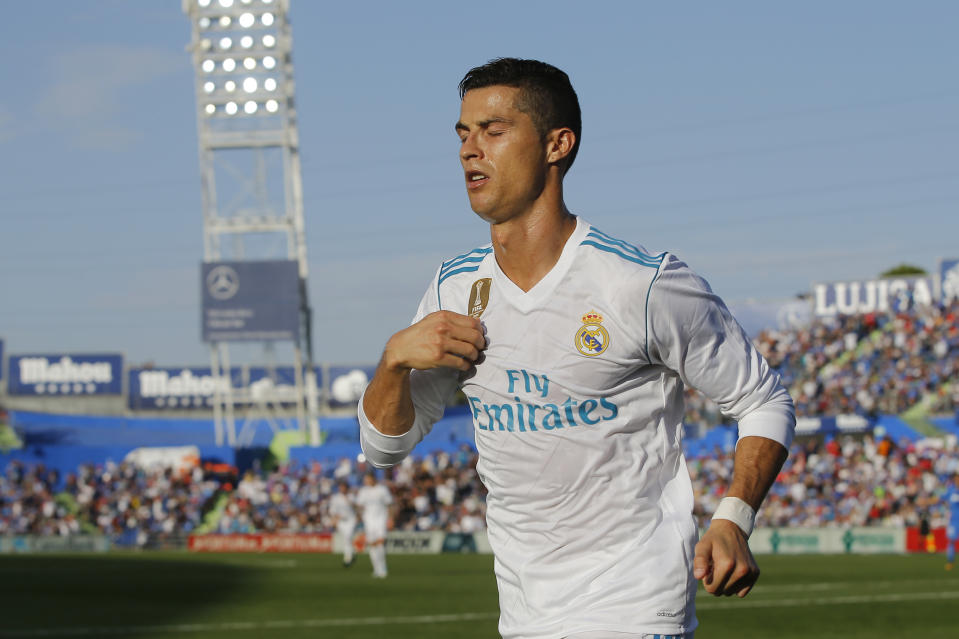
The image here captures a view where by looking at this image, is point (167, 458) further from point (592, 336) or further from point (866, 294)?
point (592, 336)

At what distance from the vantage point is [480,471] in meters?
4.25

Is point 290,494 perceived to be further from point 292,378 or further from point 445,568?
point 292,378

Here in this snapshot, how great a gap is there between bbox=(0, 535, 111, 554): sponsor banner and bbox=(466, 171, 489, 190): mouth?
1679 inches

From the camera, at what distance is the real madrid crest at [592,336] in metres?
3.97

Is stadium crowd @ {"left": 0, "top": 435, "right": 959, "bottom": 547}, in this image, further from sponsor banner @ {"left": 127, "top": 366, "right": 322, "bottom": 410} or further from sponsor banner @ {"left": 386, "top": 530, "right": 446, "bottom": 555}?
sponsor banner @ {"left": 127, "top": 366, "right": 322, "bottom": 410}

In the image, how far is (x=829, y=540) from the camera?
3400cm

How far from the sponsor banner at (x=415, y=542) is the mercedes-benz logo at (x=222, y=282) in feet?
51.8

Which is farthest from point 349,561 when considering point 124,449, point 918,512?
point 124,449

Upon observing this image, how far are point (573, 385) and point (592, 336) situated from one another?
165mm

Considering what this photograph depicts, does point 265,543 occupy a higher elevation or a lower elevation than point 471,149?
lower

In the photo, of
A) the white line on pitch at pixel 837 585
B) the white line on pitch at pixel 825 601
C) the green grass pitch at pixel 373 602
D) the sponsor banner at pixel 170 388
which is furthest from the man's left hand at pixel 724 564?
the sponsor banner at pixel 170 388

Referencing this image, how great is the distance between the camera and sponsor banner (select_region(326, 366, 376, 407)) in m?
72.4

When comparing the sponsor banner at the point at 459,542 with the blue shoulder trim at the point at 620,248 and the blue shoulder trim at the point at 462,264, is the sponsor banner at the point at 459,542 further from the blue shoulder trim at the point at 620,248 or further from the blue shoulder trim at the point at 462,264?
the blue shoulder trim at the point at 620,248

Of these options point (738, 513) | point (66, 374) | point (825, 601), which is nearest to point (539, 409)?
point (738, 513)
